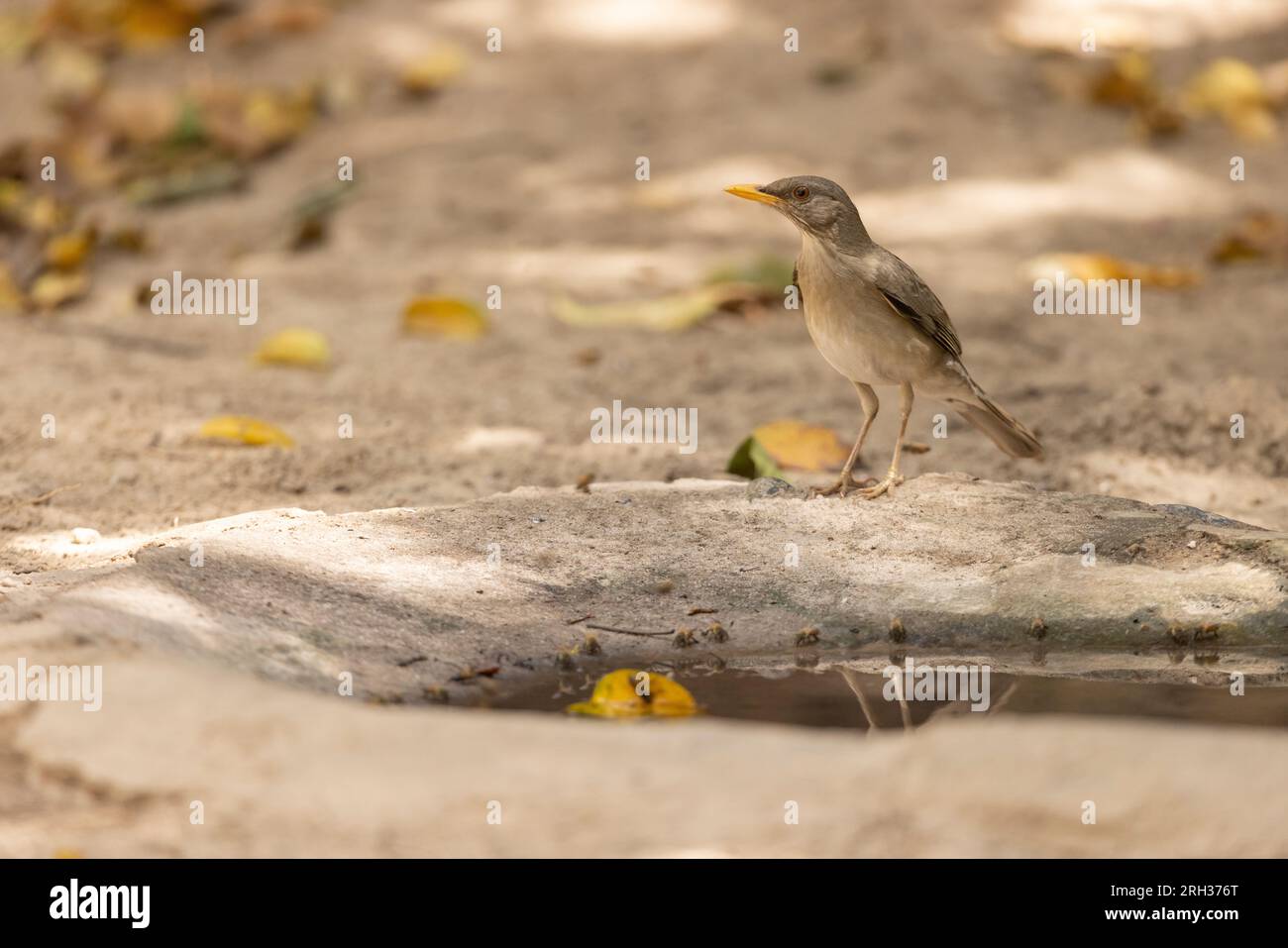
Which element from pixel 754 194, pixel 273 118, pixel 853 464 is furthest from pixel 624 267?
pixel 853 464

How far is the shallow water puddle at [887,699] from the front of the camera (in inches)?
125

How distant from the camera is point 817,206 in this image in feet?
14.5

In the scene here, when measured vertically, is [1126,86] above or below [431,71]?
below

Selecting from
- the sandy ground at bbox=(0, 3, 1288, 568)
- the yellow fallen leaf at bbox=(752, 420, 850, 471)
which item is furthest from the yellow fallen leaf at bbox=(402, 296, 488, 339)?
the yellow fallen leaf at bbox=(752, 420, 850, 471)

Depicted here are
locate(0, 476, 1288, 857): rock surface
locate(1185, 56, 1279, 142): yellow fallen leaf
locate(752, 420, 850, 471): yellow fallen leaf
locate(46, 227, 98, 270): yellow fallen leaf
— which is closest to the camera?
locate(0, 476, 1288, 857): rock surface

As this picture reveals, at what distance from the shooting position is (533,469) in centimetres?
520

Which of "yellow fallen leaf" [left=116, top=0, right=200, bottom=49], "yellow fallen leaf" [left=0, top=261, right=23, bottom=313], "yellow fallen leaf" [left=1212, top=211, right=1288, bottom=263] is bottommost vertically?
"yellow fallen leaf" [left=0, top=261, right=23, bottom=313]

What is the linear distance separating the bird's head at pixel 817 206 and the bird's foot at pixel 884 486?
680 millimetres

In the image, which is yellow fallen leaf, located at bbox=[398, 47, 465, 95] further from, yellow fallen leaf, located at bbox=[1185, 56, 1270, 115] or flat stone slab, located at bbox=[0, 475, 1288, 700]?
flat stone slab, located at bbox=[0, 475, 1288, 700]

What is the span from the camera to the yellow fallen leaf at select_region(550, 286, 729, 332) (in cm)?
677

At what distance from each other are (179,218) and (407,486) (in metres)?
3.82

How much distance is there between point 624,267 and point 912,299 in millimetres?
3341

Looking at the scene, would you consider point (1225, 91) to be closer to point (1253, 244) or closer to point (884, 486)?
point (1253, 244)

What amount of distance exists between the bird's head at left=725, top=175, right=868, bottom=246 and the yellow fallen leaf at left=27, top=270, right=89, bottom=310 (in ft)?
12.5
